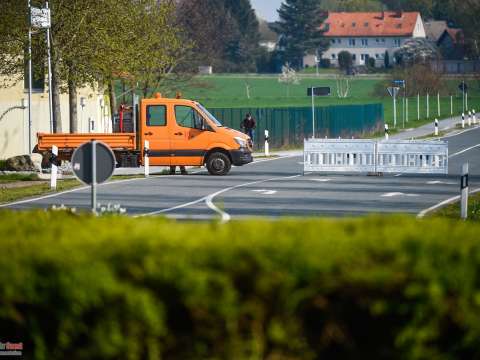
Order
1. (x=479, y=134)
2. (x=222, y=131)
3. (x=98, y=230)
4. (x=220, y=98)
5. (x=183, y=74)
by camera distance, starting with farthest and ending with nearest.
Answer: (x=220, y=98)
(x=183, y=74)
(x=479, y=134)
(x=222, y=131)
(x=98, y=230)

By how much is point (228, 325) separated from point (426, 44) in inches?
6793

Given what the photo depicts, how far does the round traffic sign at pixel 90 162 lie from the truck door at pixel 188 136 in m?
21.9

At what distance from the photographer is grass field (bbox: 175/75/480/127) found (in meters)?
101

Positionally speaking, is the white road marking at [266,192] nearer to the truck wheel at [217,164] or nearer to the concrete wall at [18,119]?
the truck wheel at [217,164]

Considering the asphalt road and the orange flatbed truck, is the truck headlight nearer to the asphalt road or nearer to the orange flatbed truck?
the orange flatbed truck

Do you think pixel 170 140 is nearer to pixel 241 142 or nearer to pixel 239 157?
pixel 239 157

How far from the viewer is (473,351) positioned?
7.61 metres

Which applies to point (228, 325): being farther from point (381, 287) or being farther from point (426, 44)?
point (426, 44)

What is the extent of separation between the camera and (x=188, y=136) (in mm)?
36812

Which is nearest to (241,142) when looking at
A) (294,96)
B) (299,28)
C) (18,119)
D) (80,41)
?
(80,41)

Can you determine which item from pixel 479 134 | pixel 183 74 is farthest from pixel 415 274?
pixel 183 74

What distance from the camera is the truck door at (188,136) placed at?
36719 mm

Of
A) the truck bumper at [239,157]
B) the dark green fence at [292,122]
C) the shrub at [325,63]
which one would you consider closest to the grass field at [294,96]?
the dark green fence at [292,122]

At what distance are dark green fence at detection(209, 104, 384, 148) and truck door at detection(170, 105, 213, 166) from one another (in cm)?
2247
